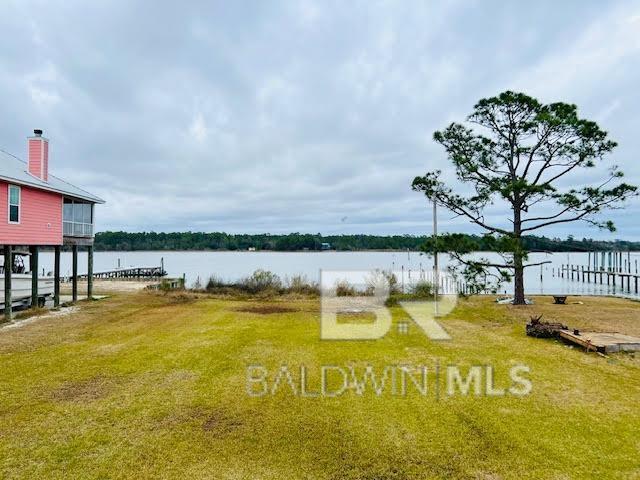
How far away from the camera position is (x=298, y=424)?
5.64 m

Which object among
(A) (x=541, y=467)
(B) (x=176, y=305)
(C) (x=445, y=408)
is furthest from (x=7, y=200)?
(A) (x=541, y=467)

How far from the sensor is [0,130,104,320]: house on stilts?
13610 mm

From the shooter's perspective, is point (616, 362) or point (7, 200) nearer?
point (616, 362)

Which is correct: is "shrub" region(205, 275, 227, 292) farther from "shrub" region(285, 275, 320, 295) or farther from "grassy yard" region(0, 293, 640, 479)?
"grassy yard" region(0, 293, 640, 479)

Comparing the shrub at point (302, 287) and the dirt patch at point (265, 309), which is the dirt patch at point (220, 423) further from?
the shrub at point (302, 287)

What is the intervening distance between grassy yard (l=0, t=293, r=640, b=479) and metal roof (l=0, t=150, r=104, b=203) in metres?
5.71

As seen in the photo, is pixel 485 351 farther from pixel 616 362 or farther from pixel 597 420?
pixel 597 420

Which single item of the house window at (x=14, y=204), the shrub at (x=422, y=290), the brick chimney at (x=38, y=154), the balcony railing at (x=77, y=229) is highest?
the brick chimney at (x=38, y=154)

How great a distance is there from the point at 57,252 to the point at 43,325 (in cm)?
521

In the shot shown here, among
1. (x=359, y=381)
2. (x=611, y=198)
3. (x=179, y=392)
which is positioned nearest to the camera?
(x=179, y=392)

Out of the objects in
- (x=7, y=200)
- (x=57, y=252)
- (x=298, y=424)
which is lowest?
(x=298, y=424)

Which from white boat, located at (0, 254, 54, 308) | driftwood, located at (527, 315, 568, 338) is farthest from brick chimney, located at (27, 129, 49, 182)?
driftwood, located at (527, 315, 568, 338)

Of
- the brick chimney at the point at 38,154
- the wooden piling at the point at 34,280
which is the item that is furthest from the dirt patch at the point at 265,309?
the brick chimney at the point at 38,154

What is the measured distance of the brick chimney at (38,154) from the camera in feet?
52.6
